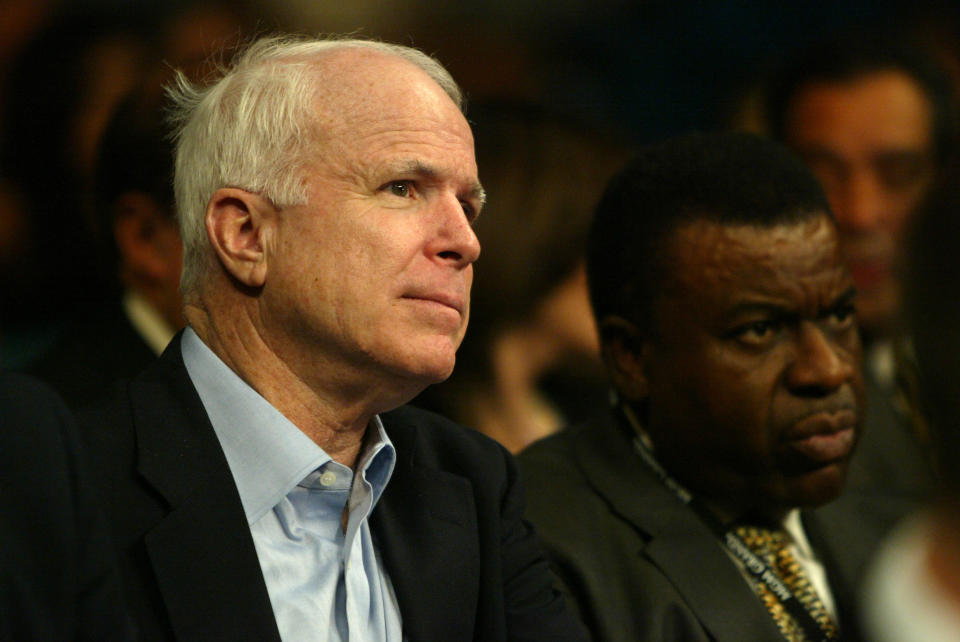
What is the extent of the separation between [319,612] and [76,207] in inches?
68.9

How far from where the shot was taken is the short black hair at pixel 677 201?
8.86ft

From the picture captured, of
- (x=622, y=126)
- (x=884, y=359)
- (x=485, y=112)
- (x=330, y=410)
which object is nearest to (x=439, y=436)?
(x=330, y=410)

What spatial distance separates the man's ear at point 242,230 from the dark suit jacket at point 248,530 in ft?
0.61

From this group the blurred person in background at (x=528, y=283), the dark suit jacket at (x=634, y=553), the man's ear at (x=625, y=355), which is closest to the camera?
the dark suit jacket at (x=634, y=553)

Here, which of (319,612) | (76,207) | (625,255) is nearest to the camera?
(319,612)

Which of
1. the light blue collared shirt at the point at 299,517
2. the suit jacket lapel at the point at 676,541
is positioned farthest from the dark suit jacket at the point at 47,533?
the suit jacket lapel at the point at 676,541

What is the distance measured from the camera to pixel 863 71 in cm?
447

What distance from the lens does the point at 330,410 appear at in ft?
7.26

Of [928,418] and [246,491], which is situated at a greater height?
[928,418]

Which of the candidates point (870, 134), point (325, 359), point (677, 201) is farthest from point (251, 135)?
point (870, 134)

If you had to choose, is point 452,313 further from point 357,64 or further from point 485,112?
point 485,112

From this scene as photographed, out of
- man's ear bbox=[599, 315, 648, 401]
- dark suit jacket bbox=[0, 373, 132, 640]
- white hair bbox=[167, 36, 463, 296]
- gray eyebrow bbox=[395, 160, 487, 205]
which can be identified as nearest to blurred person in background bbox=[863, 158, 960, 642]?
dark suit jacket bbox=[0, 373, 132, 640]

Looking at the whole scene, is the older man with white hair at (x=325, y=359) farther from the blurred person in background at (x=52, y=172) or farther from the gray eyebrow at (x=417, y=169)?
the blurred person in background at (x=52, y=172)

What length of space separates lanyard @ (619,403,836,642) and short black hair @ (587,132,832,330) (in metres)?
0.27
